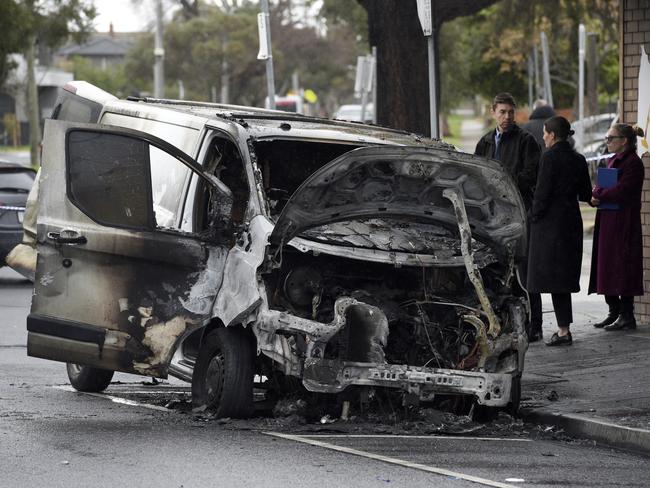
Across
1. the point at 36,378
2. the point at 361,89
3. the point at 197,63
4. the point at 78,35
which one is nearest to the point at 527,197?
the point at 36,378

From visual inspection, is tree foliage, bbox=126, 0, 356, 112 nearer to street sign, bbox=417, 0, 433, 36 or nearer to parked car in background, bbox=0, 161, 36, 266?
parked car in background, bbox=0, 161, 36, 266

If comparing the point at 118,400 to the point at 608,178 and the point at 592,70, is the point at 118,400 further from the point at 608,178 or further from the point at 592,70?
the point at 592,70

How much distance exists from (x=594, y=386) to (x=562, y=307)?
2.22m

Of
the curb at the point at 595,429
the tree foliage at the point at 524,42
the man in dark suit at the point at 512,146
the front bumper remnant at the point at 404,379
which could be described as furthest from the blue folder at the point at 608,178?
the tree foliage at the point at 524,42

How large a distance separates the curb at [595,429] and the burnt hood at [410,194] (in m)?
1.04

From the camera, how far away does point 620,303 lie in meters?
13.2

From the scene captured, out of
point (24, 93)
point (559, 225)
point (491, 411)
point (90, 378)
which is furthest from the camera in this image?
point (24, 93)

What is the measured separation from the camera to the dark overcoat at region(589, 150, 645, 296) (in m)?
12.4

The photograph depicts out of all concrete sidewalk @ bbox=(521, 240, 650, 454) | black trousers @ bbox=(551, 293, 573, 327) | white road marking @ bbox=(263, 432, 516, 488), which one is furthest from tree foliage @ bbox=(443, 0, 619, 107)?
white road marking @ bbox=(263, 432, 516, 488)

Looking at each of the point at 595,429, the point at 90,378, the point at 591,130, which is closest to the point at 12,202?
the point at 90,378

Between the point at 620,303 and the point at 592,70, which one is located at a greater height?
the point at 592,70

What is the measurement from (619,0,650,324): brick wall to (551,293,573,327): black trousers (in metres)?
1.50

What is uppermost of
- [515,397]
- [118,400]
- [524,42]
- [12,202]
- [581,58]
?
[524,42]

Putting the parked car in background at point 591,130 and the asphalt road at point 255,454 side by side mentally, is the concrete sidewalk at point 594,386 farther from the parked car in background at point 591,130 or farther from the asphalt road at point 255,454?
the parked car in background at point 591,130
